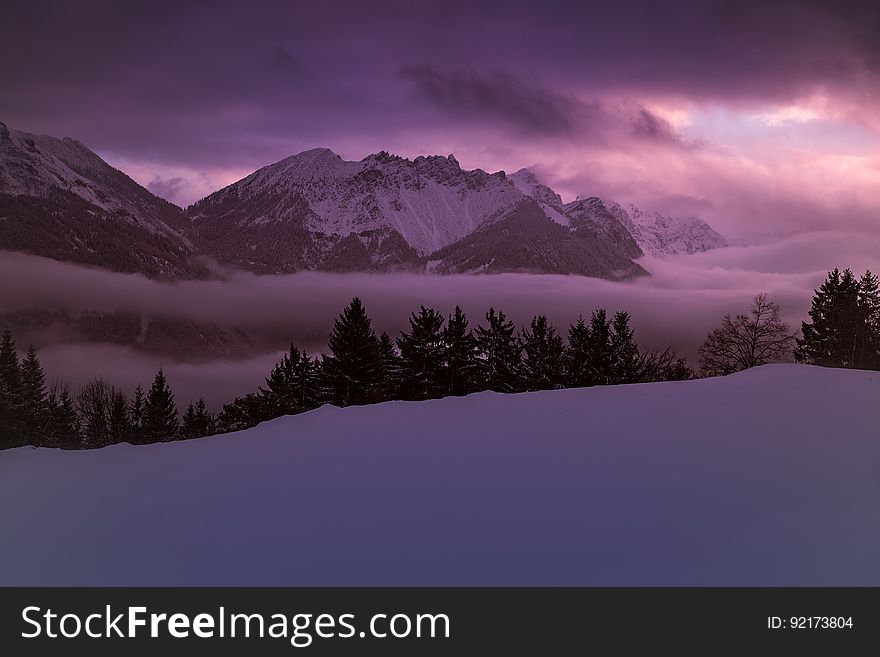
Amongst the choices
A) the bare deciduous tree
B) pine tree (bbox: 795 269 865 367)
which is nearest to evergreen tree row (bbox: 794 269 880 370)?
pine tree (bbox: 795 269 865 367)

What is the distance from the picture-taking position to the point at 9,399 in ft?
185

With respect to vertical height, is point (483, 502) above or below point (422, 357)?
below

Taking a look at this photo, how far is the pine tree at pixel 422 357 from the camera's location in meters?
53.0

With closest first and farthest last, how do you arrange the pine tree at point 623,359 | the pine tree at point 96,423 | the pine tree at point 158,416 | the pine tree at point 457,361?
the pine tree at point 457,361
the pine tree at point 623,359
the pine tree at point 158,416
the pine tree at point 96,423

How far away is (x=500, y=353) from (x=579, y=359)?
26.1 feet

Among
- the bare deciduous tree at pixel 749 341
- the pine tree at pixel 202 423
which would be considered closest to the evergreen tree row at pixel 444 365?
the bare deciduous tree at pixel 749 341

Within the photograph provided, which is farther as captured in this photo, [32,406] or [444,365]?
[32,406]

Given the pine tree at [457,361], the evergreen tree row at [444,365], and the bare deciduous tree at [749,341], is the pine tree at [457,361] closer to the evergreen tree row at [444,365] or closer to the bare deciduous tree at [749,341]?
the evergreen tree row at [444,365]

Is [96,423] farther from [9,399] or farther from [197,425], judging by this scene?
[9,399]

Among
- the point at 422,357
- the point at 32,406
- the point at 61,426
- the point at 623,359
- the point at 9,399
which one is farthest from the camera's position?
the point at 61,426

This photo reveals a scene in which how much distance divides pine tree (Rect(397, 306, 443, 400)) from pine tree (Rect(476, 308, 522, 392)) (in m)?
6.22

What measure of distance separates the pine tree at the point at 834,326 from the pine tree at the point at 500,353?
27.5 m

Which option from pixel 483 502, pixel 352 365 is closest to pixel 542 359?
pixel 352 365
